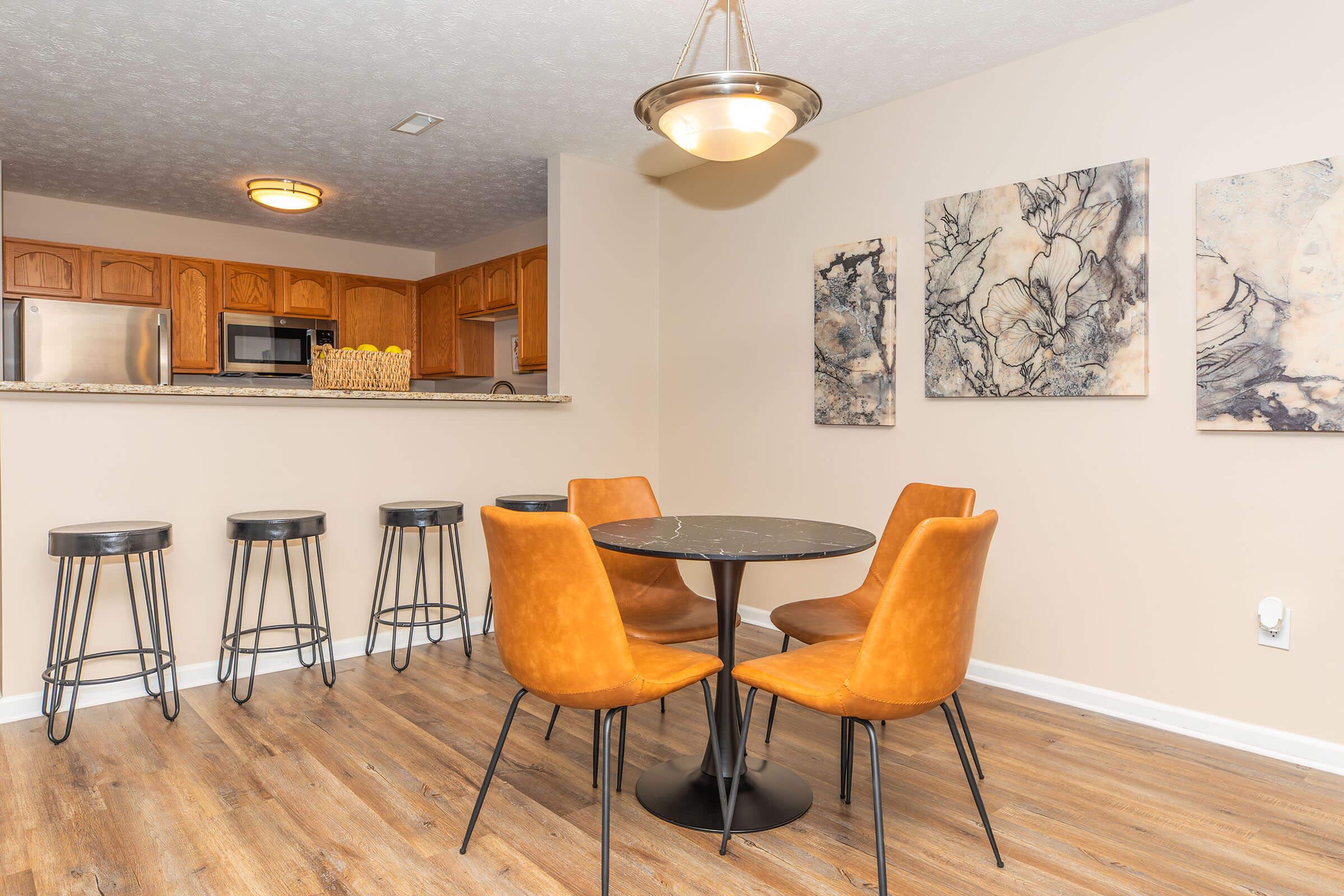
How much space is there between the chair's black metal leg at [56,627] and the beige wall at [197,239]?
316cm

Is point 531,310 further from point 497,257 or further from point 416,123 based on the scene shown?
point 416,123

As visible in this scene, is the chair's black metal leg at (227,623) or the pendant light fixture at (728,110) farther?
the chair's black metal leg at (227,623)

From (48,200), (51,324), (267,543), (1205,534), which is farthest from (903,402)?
(48,200)

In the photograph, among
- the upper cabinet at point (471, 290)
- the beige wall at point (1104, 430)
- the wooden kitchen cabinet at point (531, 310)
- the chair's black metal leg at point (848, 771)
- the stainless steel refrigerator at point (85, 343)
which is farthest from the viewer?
the upper cabinet at point (471, 290)

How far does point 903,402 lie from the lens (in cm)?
365

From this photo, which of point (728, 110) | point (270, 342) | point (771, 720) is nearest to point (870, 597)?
point (771, 720)

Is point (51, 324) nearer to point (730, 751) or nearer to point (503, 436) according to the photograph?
point (503, 436)

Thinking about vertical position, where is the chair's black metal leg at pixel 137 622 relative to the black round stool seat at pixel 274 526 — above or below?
below

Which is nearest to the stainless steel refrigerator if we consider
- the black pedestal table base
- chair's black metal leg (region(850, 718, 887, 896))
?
the black pedestal table base

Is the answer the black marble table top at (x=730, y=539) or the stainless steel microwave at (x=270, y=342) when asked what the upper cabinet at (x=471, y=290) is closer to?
the stainless steel microwave at (x=270, y=342)

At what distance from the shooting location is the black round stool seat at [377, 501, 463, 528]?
3.48 m

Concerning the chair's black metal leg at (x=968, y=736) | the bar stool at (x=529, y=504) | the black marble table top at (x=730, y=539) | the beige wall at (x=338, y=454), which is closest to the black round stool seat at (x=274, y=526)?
the beige wall at (x=338, y=454)

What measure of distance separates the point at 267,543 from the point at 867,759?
8.25 ft

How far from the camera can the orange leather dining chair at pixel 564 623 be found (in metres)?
1.77
